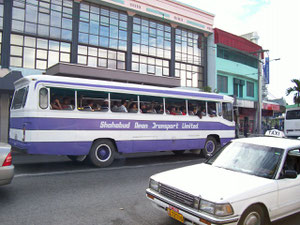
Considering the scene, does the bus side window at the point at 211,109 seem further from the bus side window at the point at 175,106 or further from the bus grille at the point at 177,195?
the bus grille at the point at 177,195

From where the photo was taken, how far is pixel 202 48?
96.0ft

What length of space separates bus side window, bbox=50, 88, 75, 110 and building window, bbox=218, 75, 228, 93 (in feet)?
80.1

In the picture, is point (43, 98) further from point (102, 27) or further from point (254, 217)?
point (102, 27)

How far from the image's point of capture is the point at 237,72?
32875 mm

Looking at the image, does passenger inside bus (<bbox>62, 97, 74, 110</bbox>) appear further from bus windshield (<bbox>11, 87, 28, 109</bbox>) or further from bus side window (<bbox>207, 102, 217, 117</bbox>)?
bus side window (<bbox>207, 102, 217, 117</bbox>)

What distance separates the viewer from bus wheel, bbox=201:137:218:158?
1223 cm

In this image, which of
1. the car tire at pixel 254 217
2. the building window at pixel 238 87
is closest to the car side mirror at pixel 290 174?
the car tire at pixel 254 217

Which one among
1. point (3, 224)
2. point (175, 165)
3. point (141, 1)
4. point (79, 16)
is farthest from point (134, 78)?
point (3, 224)

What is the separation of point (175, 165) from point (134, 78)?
11126mm

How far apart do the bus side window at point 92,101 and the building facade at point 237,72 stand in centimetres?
2086

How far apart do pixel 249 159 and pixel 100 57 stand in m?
18.5

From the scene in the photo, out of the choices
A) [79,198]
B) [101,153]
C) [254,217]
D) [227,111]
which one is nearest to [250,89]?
[227,111]

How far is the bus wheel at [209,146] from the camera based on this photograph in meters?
12.2

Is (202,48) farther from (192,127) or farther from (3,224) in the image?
(3,224)
